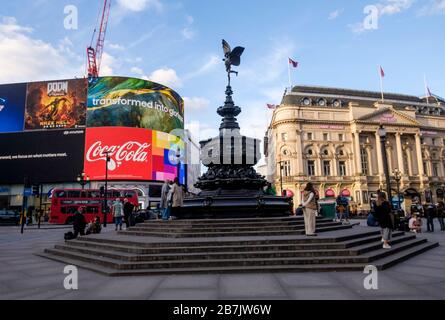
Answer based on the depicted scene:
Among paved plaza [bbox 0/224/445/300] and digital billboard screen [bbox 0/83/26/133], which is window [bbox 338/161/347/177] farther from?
digital billboard screen [bbox 0/83/26/133]

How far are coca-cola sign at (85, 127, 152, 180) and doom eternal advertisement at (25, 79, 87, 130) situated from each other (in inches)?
154

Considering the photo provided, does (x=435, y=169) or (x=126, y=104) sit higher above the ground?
(x=126, y=104)

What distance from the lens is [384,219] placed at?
364 inches

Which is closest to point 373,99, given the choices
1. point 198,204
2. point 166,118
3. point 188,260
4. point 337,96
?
point 337,96

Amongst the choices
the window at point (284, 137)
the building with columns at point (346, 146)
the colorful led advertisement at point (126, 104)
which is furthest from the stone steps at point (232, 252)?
the window at point (284, 137)

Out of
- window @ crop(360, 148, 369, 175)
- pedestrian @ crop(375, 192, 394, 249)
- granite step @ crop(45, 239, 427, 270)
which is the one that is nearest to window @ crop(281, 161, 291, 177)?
window @ crop(360, 148, 369, 175)

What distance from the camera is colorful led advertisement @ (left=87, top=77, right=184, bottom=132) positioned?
A: 49969 mm

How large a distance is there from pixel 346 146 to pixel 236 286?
57.6 metres

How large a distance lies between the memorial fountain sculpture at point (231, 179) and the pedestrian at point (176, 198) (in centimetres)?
22

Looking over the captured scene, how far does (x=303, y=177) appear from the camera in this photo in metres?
54.6

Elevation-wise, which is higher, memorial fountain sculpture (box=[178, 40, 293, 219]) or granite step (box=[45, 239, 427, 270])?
memorial fountain sculpture (box=[178, 40, 293, 219])

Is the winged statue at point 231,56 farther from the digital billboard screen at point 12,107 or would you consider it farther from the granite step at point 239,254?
the digital billboard screen at point 12,107

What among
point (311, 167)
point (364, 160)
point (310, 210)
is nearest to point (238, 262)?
point (310, 210)

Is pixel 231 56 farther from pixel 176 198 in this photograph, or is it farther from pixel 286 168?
pixel 286 168
